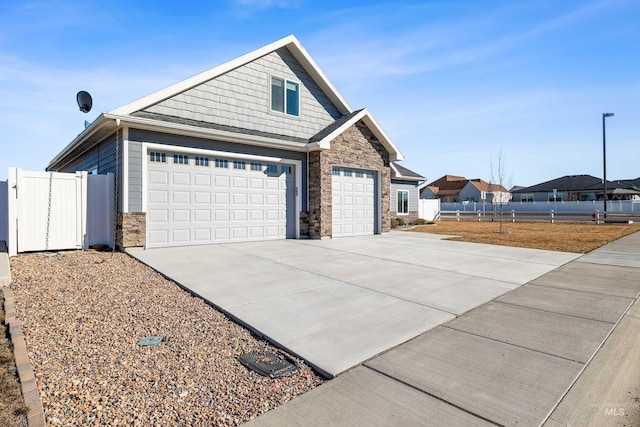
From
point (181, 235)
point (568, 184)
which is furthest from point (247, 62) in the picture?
point (568, 184)

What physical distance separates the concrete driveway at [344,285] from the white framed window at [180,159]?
269cm

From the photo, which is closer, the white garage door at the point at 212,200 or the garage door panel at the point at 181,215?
the white garage door at the point at 212,200

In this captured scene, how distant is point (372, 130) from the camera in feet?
47.2

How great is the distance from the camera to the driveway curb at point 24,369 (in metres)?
2.34

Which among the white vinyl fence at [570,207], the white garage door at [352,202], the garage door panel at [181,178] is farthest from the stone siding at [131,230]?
the white vinyl fence at [570,207]

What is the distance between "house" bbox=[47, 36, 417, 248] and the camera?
32.0 ft

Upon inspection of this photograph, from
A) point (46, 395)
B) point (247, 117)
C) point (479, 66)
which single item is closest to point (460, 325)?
point (46, 395)

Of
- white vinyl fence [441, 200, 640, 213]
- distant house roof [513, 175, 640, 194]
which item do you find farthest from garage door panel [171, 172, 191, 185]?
distant house roof [513, 175, 640, 194]

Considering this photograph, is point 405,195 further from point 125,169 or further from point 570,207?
point 570,207

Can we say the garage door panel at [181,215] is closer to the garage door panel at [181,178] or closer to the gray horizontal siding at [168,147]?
the garage door panel at [181,178]

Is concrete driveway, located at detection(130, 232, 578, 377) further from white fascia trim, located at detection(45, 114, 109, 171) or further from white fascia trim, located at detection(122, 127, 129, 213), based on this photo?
white fascia trim, located at detection(45, 114, 109, 171)

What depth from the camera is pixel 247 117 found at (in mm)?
12281

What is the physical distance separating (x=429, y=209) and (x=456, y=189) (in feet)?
127

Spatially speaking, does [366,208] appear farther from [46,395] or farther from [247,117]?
[46,395]
